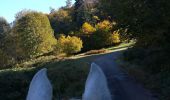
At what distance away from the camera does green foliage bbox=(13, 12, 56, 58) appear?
64500mm

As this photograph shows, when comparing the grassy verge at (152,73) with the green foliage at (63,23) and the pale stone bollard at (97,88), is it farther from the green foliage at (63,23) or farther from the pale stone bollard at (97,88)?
the green foliage at (63,23)

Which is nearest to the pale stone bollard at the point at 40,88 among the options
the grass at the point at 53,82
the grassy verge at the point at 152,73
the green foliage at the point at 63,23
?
the grassy verge at the point at 152,73

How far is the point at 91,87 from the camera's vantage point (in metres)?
1.94

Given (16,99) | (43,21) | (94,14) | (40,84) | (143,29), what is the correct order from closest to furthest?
(40,84) < (143,29) < (16,99) < (43,21) < (94,14)

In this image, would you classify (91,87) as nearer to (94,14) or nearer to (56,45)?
(56,45)

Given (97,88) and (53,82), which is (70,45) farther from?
(97,88)

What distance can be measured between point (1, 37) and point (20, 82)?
42.3 m

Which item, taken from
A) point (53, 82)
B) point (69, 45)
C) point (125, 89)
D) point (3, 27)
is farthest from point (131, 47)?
point (3, 27)

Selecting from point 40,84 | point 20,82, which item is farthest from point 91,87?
point 20,82

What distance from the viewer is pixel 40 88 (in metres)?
2.06

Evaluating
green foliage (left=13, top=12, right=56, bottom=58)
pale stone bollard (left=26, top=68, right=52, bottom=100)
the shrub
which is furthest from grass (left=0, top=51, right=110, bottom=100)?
the shrub

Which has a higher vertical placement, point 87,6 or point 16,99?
point 87,6

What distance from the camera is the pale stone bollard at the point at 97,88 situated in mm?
1874

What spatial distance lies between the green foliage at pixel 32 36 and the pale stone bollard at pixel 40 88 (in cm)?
6218
